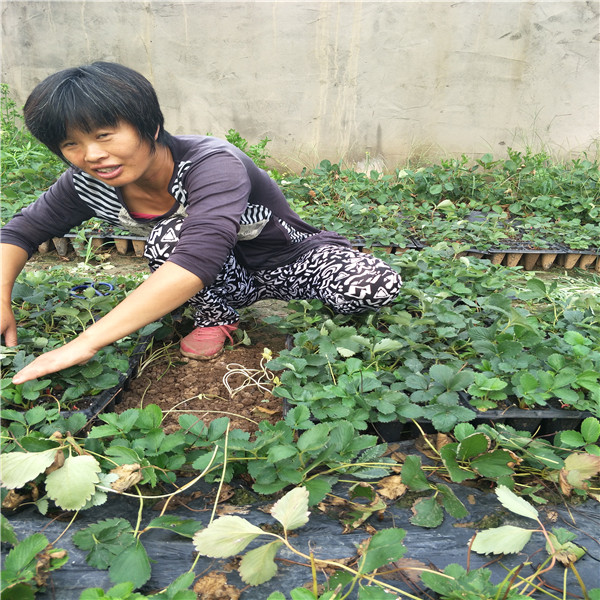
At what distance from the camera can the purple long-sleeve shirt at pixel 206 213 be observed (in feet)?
4.91

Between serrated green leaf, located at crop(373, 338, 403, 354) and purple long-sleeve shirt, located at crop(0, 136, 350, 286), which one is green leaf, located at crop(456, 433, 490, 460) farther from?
purple long-sleeve shirt, located at crop(0, 136, 350, 286)

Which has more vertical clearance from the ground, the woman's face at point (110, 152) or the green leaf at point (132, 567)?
the woman's face at point (110, 152)

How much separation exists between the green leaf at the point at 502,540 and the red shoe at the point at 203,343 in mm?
1303

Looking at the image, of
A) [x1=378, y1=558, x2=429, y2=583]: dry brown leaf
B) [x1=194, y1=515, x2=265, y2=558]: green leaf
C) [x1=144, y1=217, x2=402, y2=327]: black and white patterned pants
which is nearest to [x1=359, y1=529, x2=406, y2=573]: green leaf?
[x1=378, y1=558, x2=429, y2=583]: dry brown leaf

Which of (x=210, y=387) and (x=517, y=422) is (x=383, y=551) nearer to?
(x=517, y=422)

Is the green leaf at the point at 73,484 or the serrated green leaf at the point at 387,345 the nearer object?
the green leaf at the point at 73,484

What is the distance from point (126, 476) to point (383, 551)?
599 mm

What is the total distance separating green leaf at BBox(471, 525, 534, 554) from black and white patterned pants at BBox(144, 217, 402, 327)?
997mm

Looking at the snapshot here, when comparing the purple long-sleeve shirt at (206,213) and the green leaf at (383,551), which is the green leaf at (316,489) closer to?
the green leaf at (383,551)

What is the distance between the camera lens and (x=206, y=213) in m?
1.52

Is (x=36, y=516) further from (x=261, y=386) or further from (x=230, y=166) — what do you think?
(x=230, y=166)

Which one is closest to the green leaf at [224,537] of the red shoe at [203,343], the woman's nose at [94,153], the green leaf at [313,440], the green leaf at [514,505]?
the green leaf at [313,440]

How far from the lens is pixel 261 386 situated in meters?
1.92

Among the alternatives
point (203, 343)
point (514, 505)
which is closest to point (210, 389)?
point (203, 343)
